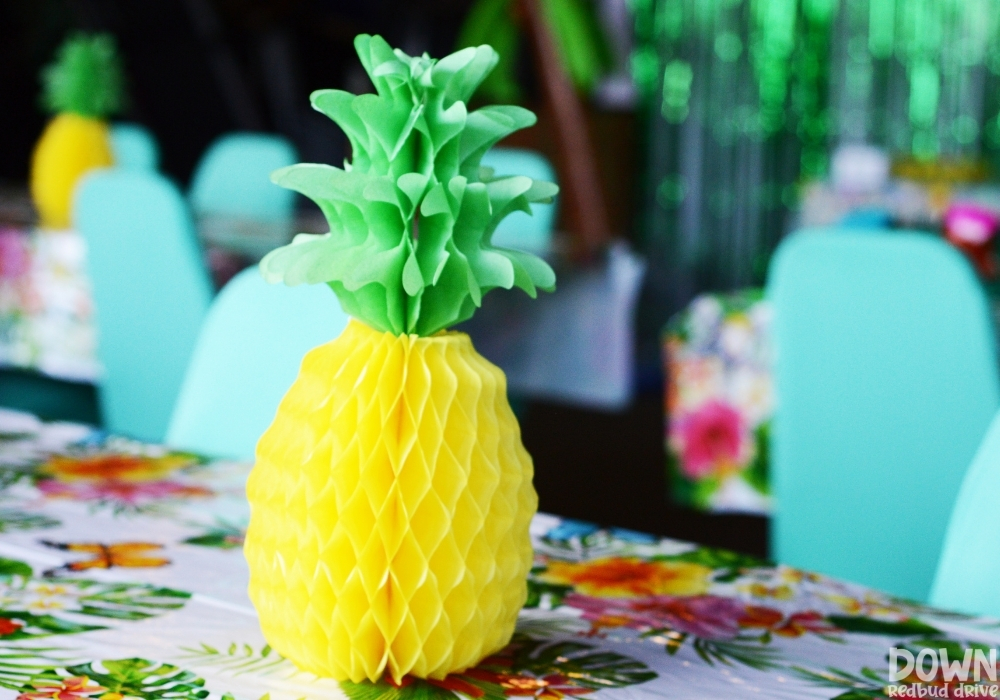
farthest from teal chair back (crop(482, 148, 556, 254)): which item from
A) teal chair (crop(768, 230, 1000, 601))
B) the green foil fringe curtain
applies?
the green foil fringe curtain

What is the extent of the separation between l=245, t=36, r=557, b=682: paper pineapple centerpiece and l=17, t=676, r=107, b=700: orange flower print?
0.10m

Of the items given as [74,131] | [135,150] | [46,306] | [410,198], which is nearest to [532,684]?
[410,198]

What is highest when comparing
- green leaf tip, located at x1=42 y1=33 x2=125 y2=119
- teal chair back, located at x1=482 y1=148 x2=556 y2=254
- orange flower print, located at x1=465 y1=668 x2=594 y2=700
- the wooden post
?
the wooden post

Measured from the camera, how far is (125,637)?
2.29 feet

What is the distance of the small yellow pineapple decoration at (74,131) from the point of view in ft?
9.64

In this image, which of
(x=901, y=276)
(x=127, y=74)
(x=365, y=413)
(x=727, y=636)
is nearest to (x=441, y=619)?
(x=365, y=413)

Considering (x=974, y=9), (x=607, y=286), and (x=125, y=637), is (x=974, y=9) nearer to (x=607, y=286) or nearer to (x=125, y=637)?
(x=607, y=286)

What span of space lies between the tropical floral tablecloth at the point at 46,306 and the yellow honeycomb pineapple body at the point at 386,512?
2.10 m

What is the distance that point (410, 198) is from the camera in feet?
1.99

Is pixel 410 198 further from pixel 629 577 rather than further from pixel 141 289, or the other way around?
pixel 141 289

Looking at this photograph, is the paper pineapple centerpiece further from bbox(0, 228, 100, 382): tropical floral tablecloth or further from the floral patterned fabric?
bbox(0, 228, 100, 382): tropical floral tablecloth

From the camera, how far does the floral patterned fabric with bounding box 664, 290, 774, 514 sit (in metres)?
2.05

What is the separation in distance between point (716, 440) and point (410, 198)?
155 cm

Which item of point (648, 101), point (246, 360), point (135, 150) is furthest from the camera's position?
point (648, 101)
